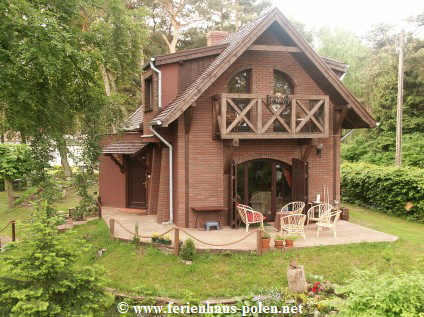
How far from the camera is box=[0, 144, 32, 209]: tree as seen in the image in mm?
20438

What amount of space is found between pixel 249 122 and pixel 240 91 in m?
2.04

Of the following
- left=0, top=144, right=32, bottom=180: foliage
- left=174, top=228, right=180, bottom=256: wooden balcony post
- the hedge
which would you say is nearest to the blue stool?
left=174, top=228, right=180, bottom=256: wooden balcony post

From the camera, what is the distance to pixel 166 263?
10305 mm

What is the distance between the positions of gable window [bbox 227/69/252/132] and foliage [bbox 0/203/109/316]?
7102 mm

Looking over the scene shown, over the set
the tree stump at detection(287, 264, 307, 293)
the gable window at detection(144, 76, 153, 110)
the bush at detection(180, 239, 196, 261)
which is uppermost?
the gable window at detection(144, 76, 153, 110)

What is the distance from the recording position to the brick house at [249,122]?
12547mm

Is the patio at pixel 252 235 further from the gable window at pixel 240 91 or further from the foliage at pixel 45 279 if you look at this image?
the foliage at pixel 45 279

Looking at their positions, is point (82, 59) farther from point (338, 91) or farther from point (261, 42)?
point (338, 91)

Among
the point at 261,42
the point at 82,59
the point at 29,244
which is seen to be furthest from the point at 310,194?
the point at 29,244

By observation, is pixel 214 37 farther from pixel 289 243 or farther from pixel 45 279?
pixel 45 279

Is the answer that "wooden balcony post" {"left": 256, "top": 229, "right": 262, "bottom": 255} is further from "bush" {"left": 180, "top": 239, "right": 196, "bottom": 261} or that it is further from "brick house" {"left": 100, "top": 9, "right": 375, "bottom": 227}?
"brick house" {"left": 100, "top": 9, "right": 375, "bottom": 227}

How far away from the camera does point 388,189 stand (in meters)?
17.7

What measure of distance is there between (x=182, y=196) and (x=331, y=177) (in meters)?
5.36

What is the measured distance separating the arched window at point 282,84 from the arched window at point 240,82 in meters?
1.01
